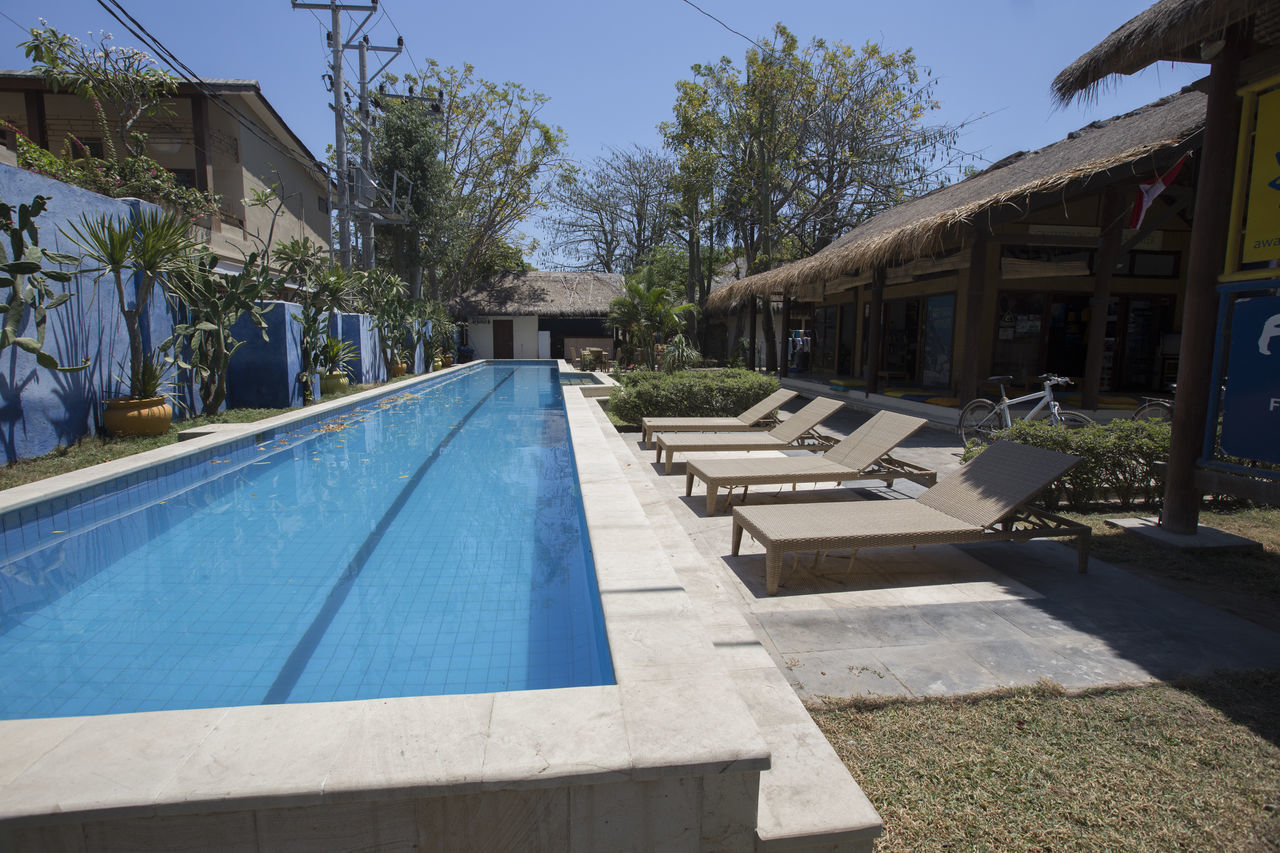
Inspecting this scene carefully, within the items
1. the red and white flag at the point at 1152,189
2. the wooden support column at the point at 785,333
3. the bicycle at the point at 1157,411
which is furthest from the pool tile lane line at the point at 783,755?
the wooden support column at the point at 785,333

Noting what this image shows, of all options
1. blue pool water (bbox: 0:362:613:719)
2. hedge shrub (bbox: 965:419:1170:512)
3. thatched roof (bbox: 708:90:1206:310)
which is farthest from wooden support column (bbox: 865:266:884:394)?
blue pool water (bbox: 0:362:613:719)

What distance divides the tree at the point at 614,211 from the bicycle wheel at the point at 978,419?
2201 cm

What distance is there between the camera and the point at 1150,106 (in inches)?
421

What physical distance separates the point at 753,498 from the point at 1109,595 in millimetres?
2605

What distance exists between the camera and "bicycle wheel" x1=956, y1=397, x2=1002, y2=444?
8203 millimetres

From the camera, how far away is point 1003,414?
787 cm

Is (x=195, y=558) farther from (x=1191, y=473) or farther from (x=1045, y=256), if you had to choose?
(x=1045, y=256)

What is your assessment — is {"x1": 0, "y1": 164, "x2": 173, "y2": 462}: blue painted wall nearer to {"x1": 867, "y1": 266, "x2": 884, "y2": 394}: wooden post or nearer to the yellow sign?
the yellow sign

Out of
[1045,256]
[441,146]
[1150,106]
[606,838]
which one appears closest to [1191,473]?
[606,838]

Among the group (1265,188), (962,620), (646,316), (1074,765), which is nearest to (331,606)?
(962,620)

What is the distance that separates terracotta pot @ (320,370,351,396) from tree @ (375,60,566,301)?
Answer: 13854 millimetres

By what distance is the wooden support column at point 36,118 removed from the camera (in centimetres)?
1622

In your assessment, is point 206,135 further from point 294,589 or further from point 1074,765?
point 1074,765

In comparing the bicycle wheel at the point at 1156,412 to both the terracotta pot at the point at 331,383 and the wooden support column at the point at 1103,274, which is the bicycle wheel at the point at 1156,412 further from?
the terracotta pot at the point at 331,383
